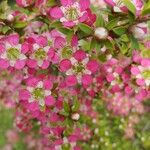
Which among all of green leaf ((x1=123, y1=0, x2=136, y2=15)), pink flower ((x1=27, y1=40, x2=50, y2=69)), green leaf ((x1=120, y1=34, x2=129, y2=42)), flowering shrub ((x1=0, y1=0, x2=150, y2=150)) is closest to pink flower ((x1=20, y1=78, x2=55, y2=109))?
flowering shrub ((x1=0, y1=0, x2=150, y2=150))

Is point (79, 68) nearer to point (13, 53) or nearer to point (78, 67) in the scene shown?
point (78, 67)

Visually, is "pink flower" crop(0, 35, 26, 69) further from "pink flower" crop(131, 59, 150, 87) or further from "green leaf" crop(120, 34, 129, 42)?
"pink flower" crop(131, 59, 150, 87)

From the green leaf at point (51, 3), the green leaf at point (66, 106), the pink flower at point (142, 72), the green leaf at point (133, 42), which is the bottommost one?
the green leaf at point (66, 106)

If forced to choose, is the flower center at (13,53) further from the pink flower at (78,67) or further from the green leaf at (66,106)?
the green leaf at (66,106)

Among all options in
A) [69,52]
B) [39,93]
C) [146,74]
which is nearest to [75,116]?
[39,93]

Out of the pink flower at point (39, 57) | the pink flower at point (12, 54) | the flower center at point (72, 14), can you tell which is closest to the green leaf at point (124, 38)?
the flower center at point (72, 14)

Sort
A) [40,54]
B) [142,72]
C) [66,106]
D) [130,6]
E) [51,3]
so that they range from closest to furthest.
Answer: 1. [130,6]
2. [40,54]
3. [51,3]
4. [66,106]
5. [142,72]

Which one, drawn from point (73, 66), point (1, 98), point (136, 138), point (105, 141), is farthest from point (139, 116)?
point (73, 66)
